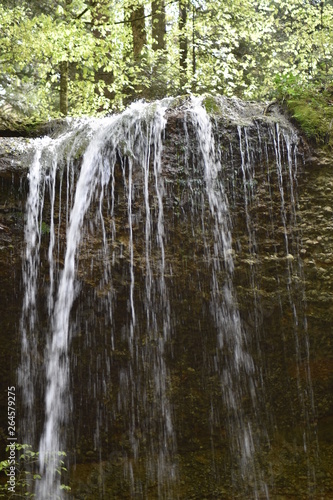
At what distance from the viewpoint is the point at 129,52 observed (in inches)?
454

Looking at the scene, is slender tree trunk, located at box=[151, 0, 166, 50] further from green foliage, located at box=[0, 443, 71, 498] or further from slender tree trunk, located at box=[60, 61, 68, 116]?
green foliage, located at box=[0, 443, 71, 498]

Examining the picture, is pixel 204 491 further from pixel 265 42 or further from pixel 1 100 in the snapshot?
pixel 265 42

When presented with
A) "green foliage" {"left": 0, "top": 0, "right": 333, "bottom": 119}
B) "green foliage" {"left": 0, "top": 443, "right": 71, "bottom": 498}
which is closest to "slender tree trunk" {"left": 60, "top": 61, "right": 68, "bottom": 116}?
"green foliage" {"left": 0, "top": 0, "right": 333, "bottom": 119}

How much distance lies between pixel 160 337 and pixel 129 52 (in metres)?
8.94

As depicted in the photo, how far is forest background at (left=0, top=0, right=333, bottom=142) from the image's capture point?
347 inches

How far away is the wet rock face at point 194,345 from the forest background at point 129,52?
4.73m

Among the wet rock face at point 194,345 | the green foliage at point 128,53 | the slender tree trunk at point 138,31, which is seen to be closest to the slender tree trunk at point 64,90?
the green foliage at point 128,53

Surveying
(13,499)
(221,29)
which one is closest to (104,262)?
(13,499)

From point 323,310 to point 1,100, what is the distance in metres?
9.75

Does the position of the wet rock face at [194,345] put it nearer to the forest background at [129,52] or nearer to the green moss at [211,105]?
the green moss at [211,105]

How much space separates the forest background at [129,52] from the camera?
8805 millimetres

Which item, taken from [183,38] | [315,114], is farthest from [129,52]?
[315,114]

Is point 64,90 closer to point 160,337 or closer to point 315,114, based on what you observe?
point 315,114

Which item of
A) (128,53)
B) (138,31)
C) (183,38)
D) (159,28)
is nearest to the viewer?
(138,31)
